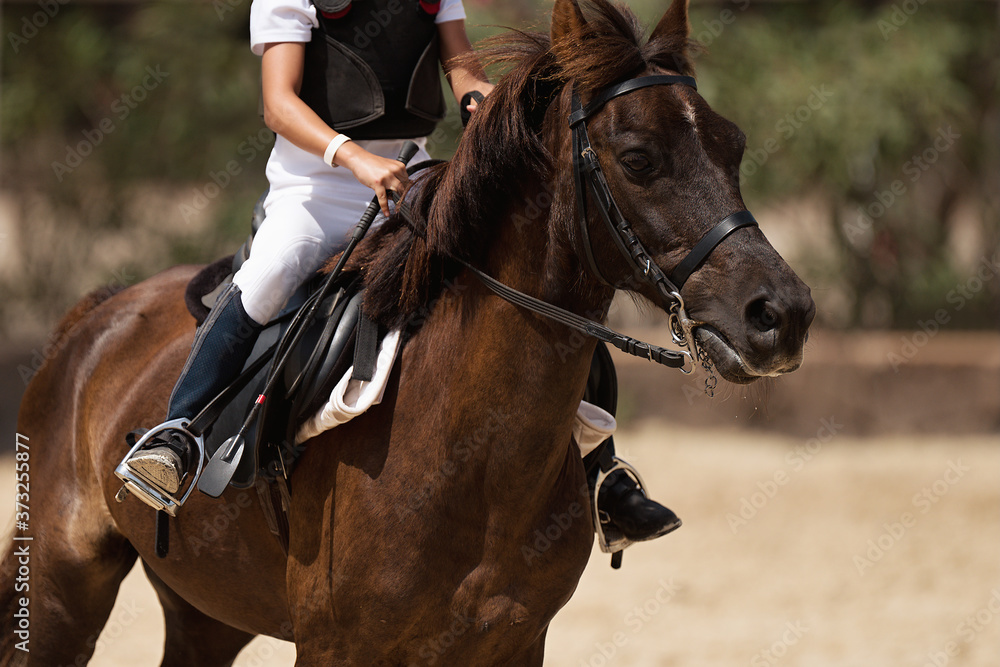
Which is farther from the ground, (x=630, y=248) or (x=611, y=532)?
(x=630, y=248)

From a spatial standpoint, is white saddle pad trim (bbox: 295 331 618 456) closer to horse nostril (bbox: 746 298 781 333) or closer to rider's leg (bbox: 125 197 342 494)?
rider's leg (bbox: 125 197 342 494)

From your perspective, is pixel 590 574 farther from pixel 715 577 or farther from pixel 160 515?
pixel 160 515

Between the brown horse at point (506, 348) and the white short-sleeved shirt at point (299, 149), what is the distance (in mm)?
305

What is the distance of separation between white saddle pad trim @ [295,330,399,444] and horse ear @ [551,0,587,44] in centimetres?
94

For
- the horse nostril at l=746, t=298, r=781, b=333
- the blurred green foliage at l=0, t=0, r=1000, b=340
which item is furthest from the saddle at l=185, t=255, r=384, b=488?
the blurred green foliage at l=0, t=0, r=1000, b=340

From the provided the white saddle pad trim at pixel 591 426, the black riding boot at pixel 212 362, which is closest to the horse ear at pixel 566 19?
the white saddle pad trim at pixel 591 426

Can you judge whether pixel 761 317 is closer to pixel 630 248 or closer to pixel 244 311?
pixel 630 248

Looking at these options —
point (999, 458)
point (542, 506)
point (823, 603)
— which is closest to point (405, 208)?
point (542, 506)

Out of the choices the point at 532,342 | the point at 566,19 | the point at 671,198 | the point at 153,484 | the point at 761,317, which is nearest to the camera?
the point at 761,317

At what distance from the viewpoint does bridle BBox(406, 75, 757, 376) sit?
221cm

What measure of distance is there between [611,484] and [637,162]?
55.3 inches

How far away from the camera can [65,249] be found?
39.3 feet

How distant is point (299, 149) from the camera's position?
3129 mm

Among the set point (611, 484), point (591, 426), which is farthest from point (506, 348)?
point (611, 484)
